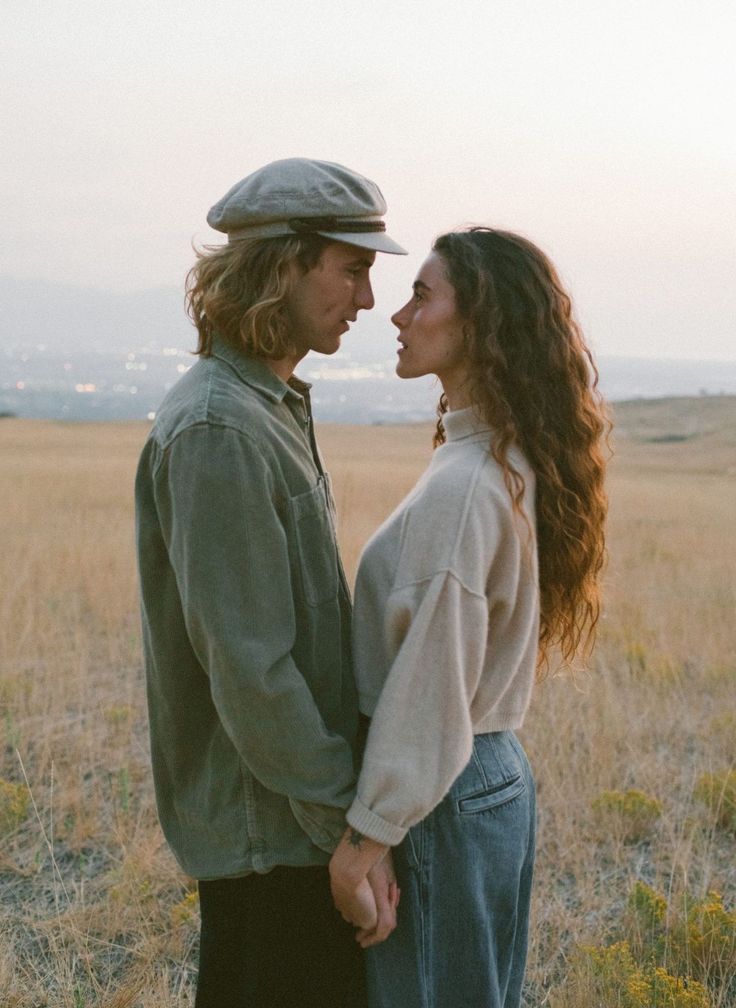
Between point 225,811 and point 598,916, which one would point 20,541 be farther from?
point 225,811

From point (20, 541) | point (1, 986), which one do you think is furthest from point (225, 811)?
point (20, 541)

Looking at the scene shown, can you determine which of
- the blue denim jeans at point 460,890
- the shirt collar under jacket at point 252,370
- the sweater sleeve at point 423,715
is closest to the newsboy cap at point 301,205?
the shirt collar under jacket at point 252,370

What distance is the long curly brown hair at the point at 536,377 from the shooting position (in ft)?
6.97

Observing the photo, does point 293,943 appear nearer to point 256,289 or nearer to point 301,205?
point 256,289

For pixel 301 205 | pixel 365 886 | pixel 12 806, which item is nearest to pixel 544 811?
pixel 12 806

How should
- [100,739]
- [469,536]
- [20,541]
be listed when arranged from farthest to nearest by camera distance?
1. [20,541]
2. [100,739]
3. [469,536]

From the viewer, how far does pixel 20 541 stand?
11.6 metres

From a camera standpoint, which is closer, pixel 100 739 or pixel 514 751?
pixel 514 751

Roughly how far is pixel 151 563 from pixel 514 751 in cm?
95

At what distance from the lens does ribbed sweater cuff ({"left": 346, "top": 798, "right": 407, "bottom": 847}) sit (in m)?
1.92

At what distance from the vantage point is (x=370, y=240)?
2223mm

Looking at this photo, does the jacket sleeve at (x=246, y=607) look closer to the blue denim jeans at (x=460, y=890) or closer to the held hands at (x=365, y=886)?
the held hands at (x=365, y=886)

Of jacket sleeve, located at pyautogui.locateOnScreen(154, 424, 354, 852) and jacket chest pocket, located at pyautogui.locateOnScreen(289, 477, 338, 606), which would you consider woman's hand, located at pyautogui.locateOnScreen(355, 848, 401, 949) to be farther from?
jacket chest pocket, located at pyautogui.locateOnScreen(289, 477, 338, 606)

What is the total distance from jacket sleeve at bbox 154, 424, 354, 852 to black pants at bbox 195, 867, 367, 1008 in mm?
298
